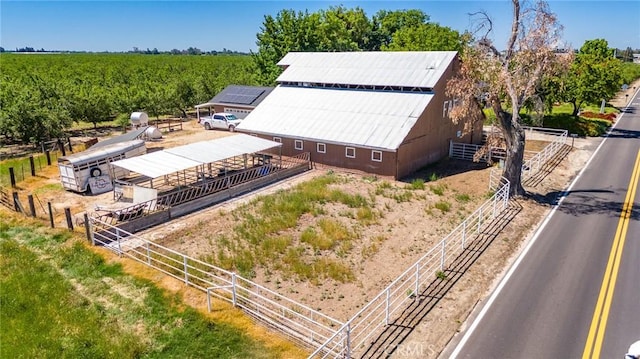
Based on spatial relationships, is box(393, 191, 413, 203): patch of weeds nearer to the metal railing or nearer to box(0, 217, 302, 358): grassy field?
the metal railing

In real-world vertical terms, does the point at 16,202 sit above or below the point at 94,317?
above

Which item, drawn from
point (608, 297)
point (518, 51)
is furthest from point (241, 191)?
point (608, 297)

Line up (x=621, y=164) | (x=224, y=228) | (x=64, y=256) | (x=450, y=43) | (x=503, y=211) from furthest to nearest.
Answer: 1. (x=450, y=43)
2. (x=621, y=164)
3. (x=503, y=211)
4. (x=224, y=228)
5. (x=64, y=256)

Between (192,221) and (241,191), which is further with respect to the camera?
(241,191)

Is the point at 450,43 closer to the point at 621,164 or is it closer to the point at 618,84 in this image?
the point at 618,84

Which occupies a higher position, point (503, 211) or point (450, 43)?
point (450, 43)

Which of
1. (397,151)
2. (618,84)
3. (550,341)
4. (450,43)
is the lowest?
(550,341)

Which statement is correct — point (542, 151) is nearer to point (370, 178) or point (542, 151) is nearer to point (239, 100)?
point (370, 178)

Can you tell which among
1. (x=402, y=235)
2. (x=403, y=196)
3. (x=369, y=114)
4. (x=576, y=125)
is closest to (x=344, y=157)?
(x=369, y=114)
